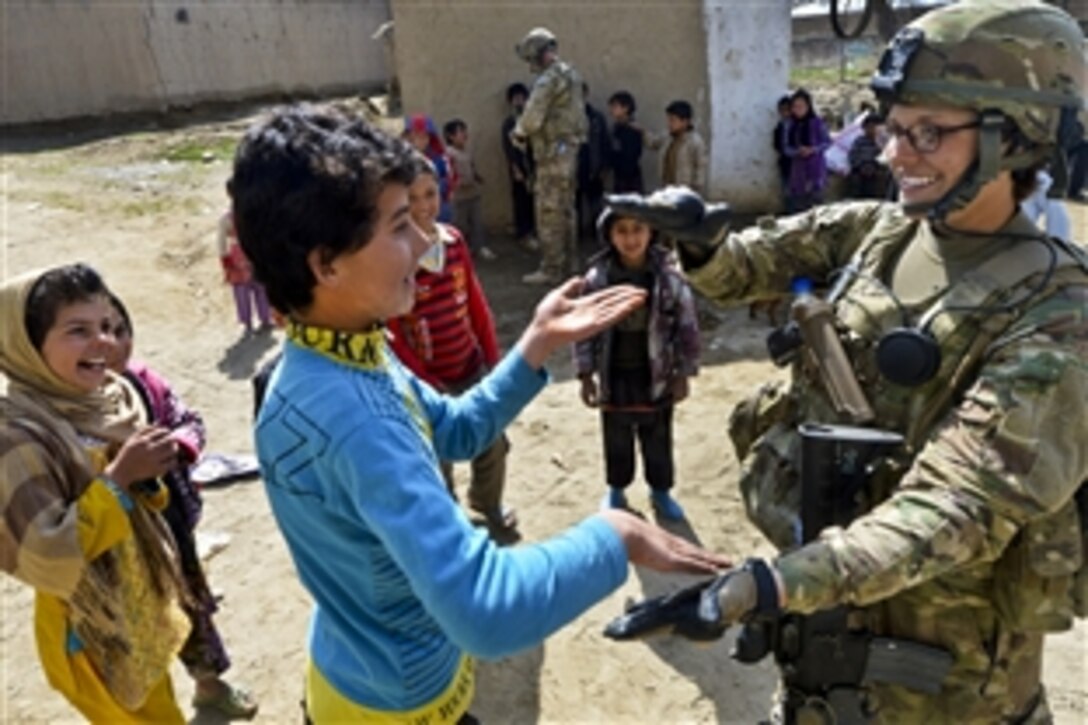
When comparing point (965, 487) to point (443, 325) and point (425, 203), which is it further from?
point (443, 325)

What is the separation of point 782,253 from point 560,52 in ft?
23.7

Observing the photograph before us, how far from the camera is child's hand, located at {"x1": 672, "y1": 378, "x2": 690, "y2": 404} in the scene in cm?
407

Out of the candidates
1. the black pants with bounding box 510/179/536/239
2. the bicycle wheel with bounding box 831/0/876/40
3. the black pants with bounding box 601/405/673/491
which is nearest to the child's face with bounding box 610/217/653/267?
the black pants with bounding box 601/405/673/491

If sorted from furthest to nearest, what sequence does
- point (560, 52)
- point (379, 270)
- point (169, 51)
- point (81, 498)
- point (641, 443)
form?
point (169, 51) < point (560, 52) < point (641, 443) < point (81, 498) < point (379, 270)

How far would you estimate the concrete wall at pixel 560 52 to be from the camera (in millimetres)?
8711

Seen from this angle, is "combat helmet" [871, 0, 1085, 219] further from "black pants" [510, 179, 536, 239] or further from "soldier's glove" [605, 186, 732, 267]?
"black pants" [510, 179, 536, 239]

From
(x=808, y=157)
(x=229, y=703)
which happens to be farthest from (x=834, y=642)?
(x=808, y=157)

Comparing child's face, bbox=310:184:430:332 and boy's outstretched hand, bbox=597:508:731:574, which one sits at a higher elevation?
child's face, bbox=310:184:430:332

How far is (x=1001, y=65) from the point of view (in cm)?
179

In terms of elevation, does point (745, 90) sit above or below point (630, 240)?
above

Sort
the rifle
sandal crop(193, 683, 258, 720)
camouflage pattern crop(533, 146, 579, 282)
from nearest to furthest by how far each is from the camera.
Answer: the rifle, sandal crop(193, 683, 258, 720), camouflage pattern crop(533, 146, 579, 282)

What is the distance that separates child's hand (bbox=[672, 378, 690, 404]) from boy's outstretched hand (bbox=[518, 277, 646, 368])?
6.92ft

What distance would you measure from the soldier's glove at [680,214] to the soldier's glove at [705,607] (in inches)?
36.0

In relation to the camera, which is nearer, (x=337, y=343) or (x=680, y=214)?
(x=337, y=343)
